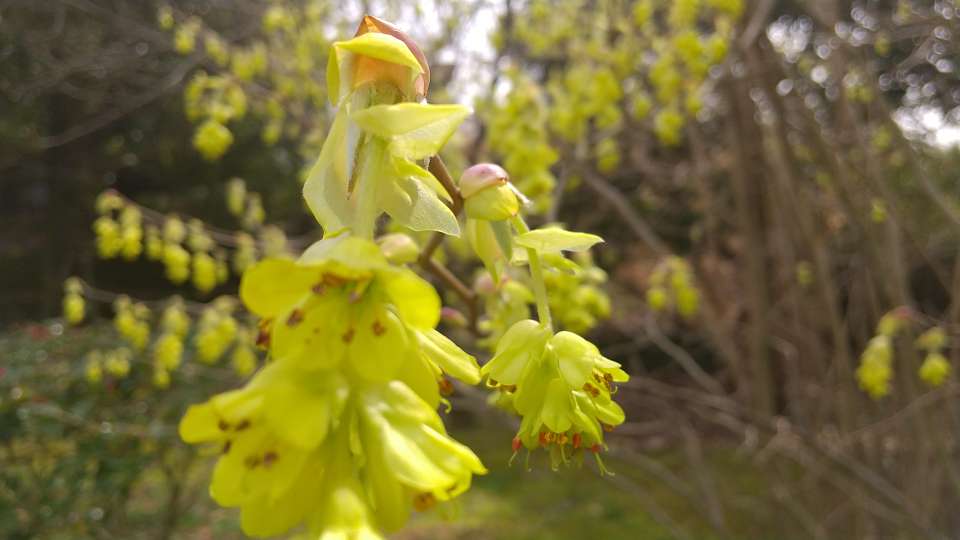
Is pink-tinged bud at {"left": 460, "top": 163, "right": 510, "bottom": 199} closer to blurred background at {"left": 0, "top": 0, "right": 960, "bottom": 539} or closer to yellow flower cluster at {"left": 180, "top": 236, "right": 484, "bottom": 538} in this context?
yellow flower cluster at {"left": 180, "top": 236, "right": 484, "bottom": 538}

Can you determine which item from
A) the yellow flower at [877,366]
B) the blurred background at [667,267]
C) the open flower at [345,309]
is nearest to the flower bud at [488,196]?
the open flower at [345,309]

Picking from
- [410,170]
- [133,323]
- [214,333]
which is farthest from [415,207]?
[133,323]

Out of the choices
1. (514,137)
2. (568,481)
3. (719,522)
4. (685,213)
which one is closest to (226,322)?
(514,137)

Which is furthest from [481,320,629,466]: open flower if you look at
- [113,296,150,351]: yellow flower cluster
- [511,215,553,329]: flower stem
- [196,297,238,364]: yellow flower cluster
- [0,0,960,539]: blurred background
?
[113,296,150,351]: yellow flower cluster

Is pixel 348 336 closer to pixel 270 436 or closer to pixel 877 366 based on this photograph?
pixel 270 436

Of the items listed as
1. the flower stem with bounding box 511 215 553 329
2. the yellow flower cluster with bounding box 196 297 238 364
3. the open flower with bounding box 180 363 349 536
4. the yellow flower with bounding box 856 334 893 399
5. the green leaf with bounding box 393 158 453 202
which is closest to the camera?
the open flower with bounding box 180 363 349 536

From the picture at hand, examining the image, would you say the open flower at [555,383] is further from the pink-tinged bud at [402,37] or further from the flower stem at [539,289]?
the pink-tinged bud at [402,37]

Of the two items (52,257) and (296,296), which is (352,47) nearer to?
(296,296)
